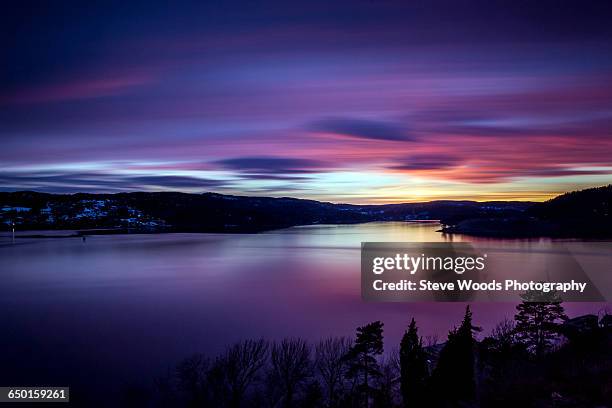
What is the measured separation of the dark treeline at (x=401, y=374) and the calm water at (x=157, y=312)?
13.5 feet

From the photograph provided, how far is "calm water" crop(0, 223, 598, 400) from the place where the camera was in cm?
2178

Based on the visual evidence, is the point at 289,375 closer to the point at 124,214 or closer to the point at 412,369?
the point at 412,369

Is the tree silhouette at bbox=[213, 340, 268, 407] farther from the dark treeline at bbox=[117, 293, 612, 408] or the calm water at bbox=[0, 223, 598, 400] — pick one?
the calm water at bbox=[0, 223, 598, 400]

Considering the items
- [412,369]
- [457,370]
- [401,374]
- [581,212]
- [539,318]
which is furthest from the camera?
[581,212]

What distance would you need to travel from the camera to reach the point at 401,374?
16094mm

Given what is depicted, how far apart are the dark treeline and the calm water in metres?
4.12

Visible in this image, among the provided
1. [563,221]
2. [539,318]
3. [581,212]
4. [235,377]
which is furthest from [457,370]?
[581,212]

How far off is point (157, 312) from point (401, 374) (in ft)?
79.0

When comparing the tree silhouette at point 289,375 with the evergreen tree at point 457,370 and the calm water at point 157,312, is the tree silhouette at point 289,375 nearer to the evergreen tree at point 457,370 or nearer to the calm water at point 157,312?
the calm water at point 157,312

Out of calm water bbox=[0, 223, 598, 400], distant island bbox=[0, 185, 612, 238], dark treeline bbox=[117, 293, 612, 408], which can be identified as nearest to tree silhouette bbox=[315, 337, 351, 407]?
dark treeline bbox=[117, 293, 612, 408]

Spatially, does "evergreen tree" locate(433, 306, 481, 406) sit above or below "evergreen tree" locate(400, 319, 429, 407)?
above

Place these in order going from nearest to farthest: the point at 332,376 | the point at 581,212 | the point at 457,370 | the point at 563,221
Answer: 1. the point at 457,370
2. the point at 332,376
3. the point at 563,221
4. the point at 581,212

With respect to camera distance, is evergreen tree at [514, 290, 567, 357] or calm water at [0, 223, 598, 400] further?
calm water at [0, 223, 598, 400]

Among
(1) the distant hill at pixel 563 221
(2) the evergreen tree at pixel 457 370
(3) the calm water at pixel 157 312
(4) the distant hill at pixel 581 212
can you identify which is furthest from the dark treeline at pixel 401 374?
(4) the distant hill at pixel 581 212
